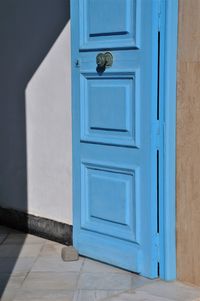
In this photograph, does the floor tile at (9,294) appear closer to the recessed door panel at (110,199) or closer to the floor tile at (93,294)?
the floor tile at (93,294)

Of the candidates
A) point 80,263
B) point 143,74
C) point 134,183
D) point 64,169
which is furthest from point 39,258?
point 143,74

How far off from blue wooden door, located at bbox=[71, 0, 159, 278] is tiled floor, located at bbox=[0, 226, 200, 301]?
0.39ft

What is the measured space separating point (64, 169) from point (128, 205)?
0.86 meters

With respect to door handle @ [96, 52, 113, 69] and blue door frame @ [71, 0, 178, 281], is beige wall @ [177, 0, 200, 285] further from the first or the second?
door handle @ [96, 52, 113, 69]

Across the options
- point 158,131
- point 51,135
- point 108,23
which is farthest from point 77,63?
point 158,131

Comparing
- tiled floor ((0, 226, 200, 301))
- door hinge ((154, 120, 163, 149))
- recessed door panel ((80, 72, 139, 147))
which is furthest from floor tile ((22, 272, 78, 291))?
door hinge ((154, 120, 163, 149))

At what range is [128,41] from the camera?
421cm

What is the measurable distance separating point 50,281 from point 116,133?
110 cm

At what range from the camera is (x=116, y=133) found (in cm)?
439

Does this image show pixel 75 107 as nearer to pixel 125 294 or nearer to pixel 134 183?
pixel 134 183

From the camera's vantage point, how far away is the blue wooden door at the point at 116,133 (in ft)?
13.6

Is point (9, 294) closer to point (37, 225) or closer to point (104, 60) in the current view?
point (37, 225)

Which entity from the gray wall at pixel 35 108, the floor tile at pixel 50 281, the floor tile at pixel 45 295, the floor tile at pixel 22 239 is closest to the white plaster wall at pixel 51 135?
the gray wall at pixel 35 108

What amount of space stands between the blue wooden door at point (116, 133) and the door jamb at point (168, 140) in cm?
6
